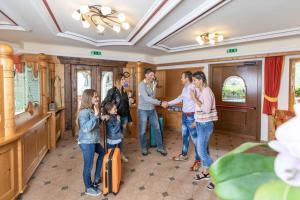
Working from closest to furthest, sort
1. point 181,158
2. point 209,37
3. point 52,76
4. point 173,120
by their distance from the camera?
point 181,158
point 209,37
point 52,76
point 173,120

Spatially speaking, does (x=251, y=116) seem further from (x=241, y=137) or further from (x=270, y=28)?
(x=270, y=28)

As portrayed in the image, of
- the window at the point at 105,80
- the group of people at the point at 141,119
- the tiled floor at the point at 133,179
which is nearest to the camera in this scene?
the group of people at the point at 141,119

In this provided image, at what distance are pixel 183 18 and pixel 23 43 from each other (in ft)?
11.9

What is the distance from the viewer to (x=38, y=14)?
2795 millimetres

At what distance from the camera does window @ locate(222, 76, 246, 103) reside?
16.2 ft

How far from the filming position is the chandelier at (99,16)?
2561mm

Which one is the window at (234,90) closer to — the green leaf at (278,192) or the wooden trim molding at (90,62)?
the wooden trim molding at (90,62)

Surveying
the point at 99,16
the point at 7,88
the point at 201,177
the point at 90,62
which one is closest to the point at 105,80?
the point at 90,62

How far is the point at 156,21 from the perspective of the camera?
3023 millimetres

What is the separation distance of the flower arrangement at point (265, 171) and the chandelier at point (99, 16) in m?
2.60

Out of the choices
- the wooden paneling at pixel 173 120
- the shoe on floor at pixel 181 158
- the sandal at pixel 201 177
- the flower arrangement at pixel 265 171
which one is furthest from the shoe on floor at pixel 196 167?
the flower arrangement at pixel 265 171

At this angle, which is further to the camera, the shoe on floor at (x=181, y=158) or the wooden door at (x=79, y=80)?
the wooden door at (x=79, y=80)

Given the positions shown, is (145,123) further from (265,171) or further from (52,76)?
(265,171)

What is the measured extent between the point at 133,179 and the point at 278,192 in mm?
2680
